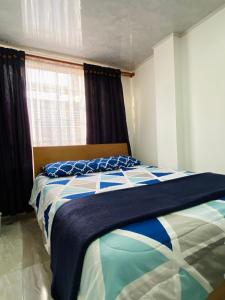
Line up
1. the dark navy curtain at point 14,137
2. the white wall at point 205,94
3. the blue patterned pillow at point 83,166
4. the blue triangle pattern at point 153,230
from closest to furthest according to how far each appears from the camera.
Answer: the blue triangle pattern at point 153,230 < the white wall at point 205,94 < the blue patterned pillow at point 83,166 < the dark navy curtain at point 14,137

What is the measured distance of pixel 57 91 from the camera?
2.97 m

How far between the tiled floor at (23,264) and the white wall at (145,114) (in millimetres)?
2111

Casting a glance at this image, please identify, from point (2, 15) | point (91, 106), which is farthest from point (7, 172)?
point (2, 15)

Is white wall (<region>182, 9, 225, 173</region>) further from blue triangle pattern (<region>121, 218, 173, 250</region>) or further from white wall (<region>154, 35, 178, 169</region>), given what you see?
blue triangle pattern (<region>121, 218, 173, 250</region>)

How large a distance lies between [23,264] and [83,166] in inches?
47.6

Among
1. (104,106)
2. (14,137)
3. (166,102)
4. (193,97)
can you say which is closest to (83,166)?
(14,137)

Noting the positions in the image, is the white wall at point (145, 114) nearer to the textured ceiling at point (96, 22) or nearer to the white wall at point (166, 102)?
the white wall at point (166, 102)

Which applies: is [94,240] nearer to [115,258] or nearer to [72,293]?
[115,258]

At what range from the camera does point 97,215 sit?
1.04 m

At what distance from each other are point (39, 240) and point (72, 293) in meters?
1.43

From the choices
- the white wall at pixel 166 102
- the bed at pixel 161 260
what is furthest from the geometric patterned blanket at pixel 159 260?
the white wall at pixel 166 102

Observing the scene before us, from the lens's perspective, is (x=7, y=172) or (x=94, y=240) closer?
(x=94, y=240)

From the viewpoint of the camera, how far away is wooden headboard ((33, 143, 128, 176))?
273cm

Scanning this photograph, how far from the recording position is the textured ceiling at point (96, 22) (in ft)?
6.56
